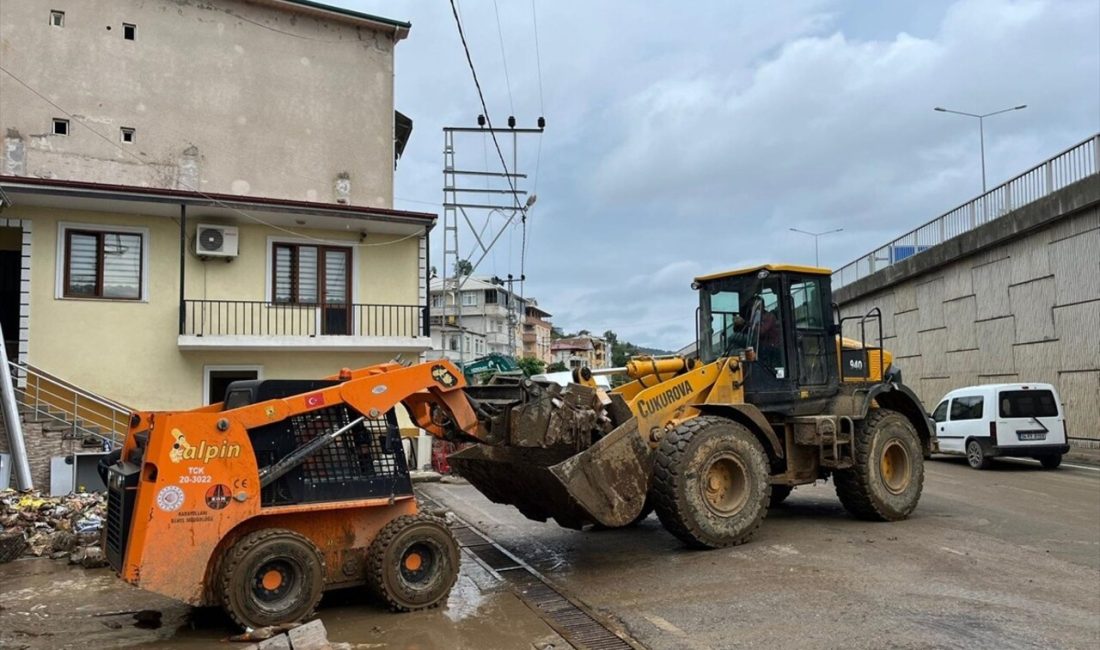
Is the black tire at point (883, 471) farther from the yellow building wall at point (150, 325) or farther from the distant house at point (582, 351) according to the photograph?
the distant house at point (582, 351)

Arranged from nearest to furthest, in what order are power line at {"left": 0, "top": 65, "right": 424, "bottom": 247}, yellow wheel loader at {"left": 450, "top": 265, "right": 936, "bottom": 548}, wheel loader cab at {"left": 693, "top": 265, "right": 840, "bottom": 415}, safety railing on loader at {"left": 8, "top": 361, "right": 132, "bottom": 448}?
yellow wheel loader at {"left": 450, "top": 265, "right": 936, "bottom": 548} → wheel loader cab at {"left": 693, "top": 265, "right": 840, "bottom": 415} → safety railing on loader at {"left": 8, "top": 361, "right": 132, "bottom": 448} → power line at {"left": 0, "top": 65, "right": 424, "bottom": 247}

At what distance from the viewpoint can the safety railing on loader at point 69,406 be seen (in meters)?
12.6

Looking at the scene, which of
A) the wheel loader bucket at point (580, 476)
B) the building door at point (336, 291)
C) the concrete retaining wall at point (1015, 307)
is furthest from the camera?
the concrete retaining wall at point (1015, 307)

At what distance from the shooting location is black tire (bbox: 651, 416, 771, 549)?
7.44m

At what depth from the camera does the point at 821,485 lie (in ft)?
43.5

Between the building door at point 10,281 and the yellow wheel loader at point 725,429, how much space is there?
12.3 metres

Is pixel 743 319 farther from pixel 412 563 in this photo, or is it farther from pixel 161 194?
pixel 161 194

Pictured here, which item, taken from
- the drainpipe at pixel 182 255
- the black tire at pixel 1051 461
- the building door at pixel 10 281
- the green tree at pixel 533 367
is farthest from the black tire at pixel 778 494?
the building door at pixel 10 281

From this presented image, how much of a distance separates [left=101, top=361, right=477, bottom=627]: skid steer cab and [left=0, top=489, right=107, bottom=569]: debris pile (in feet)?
9.78

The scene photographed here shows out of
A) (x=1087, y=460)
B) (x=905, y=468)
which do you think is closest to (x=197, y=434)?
(x=905, y=468)

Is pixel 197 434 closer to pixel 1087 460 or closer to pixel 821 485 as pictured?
pixel 821 485

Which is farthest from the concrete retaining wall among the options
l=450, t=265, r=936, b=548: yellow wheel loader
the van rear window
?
l=450, t=265, r=936, b=548: yellow wheel loader

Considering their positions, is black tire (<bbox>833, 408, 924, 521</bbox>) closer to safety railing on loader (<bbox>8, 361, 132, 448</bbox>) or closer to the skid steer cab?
the skid steer cab

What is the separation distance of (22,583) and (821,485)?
1143 centimetres
